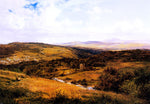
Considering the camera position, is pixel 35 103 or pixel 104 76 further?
pixel 104 76

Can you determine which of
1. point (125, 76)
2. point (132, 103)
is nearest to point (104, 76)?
point (125, 76)

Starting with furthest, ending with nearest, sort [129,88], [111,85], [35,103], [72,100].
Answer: [111,85]
[129,88]
[72,100]
[35,103]

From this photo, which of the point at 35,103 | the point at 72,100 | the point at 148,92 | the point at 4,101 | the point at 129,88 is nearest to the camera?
the point at 4,101

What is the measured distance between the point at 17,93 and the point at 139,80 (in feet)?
30.4

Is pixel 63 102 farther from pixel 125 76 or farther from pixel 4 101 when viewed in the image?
pixel 125 76

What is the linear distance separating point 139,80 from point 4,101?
31.9 ft

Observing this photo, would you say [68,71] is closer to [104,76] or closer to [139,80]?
[104,76]

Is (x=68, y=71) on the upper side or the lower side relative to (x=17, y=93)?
lower

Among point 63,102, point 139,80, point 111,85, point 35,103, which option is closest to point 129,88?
point 139,80

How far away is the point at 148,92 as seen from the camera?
24.9 feet

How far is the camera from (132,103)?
5.91 metres

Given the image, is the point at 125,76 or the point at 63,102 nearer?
the point at 63,102

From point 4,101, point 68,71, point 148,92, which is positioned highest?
point 4,101

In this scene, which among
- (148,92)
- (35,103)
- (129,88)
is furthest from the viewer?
(129,88)
